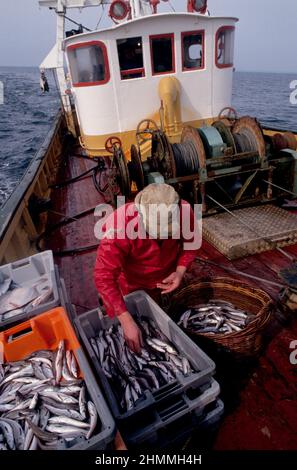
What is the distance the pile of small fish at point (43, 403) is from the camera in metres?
1.88

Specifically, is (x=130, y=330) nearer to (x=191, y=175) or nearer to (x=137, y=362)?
(x=137, y=362)

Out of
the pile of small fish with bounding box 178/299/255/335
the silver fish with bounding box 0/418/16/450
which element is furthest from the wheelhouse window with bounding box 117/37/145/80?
the silver fish with bounding box 0/418/16/450

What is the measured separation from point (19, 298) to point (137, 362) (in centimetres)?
134

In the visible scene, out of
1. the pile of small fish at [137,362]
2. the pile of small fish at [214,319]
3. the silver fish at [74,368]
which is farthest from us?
the pile of small fish at [214,319]

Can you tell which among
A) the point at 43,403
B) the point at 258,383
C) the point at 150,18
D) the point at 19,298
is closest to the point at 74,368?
the point at 43,403

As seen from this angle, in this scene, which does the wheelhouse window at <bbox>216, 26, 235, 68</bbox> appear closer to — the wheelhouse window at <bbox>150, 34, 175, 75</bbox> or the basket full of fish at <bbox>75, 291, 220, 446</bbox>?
the wheelhouse window at <bbox>150, 34, 175, 75</bbox>

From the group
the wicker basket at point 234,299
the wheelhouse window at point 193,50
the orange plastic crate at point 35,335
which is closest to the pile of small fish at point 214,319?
the wicker basket at point 234,299

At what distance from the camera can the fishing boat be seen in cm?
302

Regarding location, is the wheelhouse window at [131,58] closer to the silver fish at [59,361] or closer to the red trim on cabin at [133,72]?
the red trim on cabin at [133,72]

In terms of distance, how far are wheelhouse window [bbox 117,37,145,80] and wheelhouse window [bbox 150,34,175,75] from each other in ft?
1.02

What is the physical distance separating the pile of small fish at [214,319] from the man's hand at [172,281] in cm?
46

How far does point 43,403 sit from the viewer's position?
2.16 meters
